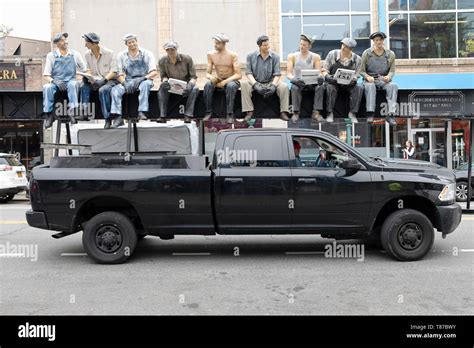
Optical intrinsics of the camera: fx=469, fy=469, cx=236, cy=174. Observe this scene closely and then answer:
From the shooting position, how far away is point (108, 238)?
679 centimetres

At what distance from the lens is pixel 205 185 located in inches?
262

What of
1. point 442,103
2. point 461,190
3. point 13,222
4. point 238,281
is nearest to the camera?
point 238,281

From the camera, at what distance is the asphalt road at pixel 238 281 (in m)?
4.89

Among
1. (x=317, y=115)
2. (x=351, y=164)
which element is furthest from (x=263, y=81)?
(x=351, y=164)

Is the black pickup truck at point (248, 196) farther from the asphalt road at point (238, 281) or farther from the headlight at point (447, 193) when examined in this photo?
the asphalt road at point (238, 281)

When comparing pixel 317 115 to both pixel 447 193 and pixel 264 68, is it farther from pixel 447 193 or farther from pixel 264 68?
pixel 447 193

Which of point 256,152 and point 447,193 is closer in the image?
point 447,193

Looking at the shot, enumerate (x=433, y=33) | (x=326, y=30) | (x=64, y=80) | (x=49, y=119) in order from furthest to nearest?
(x=433, y=33), (x=326, y=30), (x=64, y=80), (x=49, y=119)

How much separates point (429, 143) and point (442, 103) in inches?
465

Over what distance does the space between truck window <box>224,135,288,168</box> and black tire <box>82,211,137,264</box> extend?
5.63 feet

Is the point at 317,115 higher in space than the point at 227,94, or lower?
lower

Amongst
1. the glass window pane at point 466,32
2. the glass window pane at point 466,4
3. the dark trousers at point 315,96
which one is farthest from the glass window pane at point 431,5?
A: the dark trousers at point 315,96
